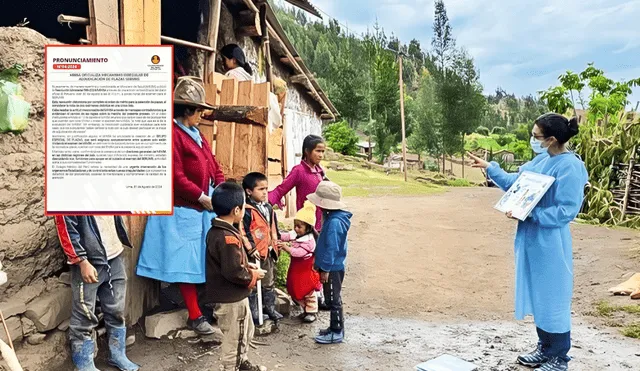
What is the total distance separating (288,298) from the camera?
5137 mm

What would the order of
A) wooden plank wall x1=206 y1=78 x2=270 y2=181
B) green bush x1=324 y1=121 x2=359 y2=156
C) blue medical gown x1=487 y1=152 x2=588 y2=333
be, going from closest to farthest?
blue medical gown x1=487 y1=152 x2=588 y2=333
wooden plank wall x1=206 y1=78 x2=270 y2=181
green bush x1=324 y1=121 x2=359 y2=156

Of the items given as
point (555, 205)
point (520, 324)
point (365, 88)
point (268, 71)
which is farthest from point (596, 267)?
point (365, 88)

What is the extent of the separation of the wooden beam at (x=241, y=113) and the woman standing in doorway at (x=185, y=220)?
1.29 ft

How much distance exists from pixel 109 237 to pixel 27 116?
89 cm

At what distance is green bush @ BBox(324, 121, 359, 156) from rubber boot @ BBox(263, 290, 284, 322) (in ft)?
96.2

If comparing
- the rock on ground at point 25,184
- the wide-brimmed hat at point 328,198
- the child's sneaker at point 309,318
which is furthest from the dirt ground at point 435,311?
the wide-brimmed hat at point 328,198

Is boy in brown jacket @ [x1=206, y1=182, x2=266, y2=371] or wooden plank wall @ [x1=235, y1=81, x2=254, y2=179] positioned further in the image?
wooden plank wall @ [x1=235, y1=81, x2=254, y2=179]

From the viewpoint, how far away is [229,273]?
10.9ft

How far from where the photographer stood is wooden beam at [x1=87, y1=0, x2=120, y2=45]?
3.92 m

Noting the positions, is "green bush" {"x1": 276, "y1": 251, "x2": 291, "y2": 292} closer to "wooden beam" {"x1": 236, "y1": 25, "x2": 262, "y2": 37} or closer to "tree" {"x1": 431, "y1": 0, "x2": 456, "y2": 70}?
"wooden beam" {"x1": 236, "y1": 25, "x2": 262, "y2": 37}

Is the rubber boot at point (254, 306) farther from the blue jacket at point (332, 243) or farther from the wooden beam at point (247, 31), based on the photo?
the wooden beam at point (247, 31)

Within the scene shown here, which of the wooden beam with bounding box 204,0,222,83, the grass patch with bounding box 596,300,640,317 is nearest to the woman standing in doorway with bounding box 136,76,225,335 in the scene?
the wooden beam with bounding box 204,0,222,83

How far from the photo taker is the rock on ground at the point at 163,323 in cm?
409

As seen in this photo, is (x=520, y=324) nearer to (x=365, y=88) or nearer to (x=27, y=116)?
(x=27, y=116)
